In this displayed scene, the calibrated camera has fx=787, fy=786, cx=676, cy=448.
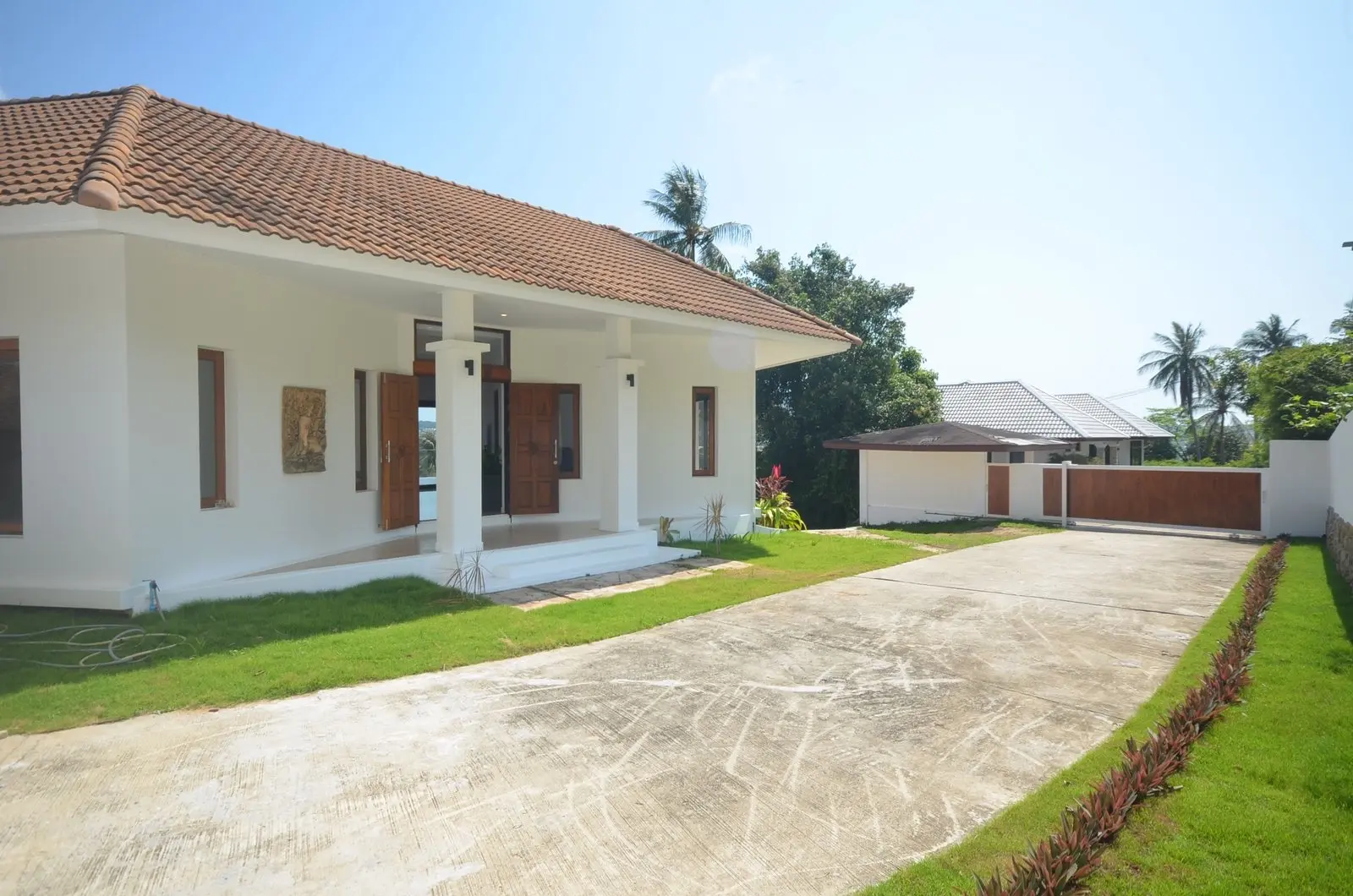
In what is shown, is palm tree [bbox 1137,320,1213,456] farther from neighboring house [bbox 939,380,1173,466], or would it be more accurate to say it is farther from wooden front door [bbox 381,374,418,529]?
wooden front door [bbox 381,374,418,529]

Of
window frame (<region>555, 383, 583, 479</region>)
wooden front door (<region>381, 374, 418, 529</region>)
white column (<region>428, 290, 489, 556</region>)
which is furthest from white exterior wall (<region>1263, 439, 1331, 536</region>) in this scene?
wooden front door (<region>381, 374, 418, 529</region>)

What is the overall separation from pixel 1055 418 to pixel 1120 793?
30196 millimetres

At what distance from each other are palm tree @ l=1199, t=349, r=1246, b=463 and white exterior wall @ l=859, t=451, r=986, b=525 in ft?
129

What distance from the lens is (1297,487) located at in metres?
14.4

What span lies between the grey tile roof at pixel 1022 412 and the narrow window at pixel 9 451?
2768 cm

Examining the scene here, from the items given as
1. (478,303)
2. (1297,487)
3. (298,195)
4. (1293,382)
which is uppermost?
(298,195)

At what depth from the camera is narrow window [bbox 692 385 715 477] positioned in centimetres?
1446

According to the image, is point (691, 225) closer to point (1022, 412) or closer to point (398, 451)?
point (1022, 412)

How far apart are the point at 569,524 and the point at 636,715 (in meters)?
7.86

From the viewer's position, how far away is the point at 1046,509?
689 inches

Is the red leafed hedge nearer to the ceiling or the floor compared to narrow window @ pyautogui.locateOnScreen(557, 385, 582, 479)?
nearer to the floor

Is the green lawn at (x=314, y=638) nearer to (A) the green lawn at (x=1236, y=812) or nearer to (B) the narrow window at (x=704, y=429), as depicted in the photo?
(A) the green lawn at (x=1236, y=812)

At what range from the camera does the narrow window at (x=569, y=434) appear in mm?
13484

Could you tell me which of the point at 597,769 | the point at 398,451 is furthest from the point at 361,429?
the point at 597,769
